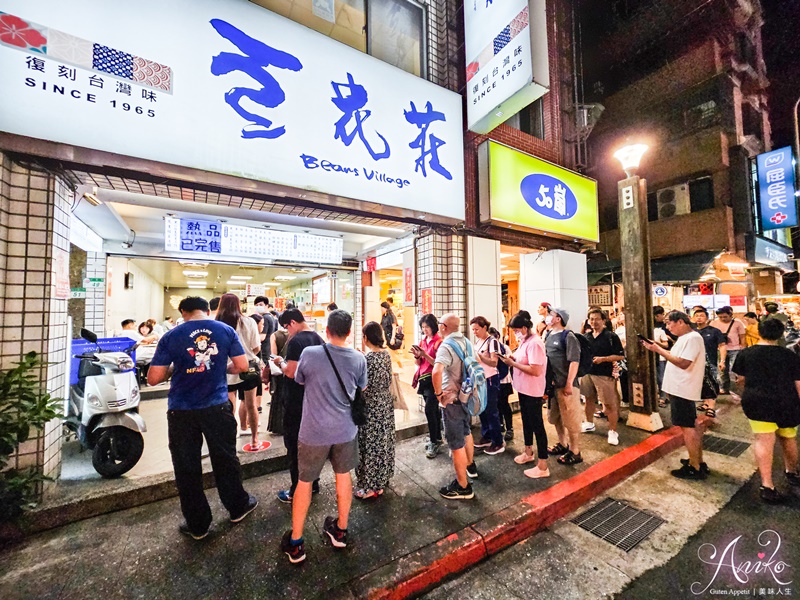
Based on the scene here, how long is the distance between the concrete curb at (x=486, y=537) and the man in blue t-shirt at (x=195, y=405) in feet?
5.13

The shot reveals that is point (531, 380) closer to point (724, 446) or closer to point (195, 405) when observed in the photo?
point (195, 405)

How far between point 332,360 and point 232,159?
2952 millimetres

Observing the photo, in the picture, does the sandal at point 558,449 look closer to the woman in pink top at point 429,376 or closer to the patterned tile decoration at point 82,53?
the woman in pink top at point 429,376

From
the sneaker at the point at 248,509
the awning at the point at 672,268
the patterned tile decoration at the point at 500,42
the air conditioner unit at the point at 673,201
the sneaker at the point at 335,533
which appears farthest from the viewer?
the air conditioner unit at the point at 673,201

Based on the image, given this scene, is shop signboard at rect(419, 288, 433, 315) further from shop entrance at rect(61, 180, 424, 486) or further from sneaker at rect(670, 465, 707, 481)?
sneaker at rect(670, 465, 707, 481)

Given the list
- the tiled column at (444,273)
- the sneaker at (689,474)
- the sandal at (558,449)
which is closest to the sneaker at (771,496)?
the sneaker at (689,474)

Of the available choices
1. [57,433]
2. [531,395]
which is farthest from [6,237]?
[531,395]

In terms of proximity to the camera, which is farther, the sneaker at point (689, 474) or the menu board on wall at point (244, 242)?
the menu board on wall at point (244, 242)

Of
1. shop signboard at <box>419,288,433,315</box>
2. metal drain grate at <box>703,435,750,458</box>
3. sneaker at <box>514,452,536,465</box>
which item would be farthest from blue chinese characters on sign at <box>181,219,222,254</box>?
metal drain grate at <box>703,435,750,458</box>

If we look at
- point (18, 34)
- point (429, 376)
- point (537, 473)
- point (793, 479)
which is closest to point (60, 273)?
point (18, 34)

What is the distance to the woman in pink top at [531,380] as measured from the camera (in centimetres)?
408

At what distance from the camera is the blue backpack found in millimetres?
3656

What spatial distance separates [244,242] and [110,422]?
15.0ft

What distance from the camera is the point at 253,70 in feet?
13.7
